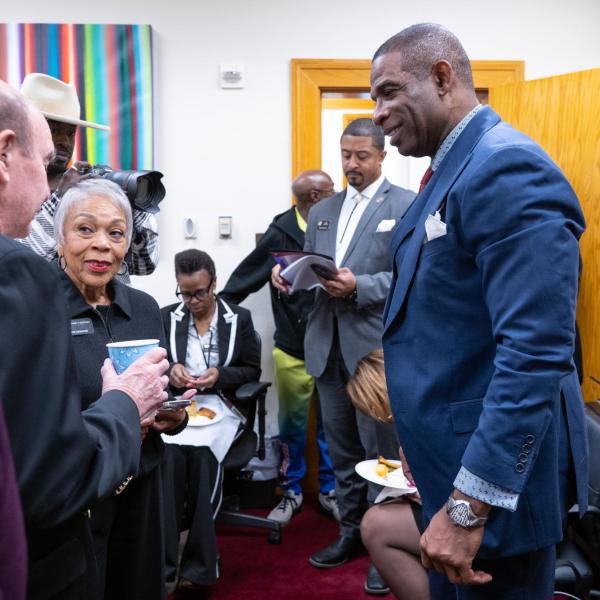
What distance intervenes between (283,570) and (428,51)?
2.33 m

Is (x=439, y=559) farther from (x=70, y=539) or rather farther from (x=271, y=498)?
(x=271, y=498)

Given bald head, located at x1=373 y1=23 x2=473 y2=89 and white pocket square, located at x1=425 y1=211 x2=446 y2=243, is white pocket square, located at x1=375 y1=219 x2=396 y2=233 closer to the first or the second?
bald head, located at x1=373 y1=23 x2=473 y2=89

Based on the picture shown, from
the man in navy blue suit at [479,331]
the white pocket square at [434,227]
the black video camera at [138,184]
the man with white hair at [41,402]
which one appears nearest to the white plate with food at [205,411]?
the black video camera at [138,184]

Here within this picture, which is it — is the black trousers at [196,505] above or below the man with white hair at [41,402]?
below

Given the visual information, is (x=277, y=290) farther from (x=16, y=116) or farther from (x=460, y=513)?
(x=16, y=116)

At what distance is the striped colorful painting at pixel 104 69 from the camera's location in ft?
11.8

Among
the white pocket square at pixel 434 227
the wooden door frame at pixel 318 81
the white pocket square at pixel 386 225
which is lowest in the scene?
the white pocket square at pixel 434 227

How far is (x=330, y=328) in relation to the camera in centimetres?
282

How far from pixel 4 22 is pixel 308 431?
9.21 feet

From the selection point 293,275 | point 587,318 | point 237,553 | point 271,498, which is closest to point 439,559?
point 293,275

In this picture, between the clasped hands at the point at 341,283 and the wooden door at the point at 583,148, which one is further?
the wooden door at the point at 583,148

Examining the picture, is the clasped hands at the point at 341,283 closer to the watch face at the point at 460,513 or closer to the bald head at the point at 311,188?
the bald head at the point at 311,188

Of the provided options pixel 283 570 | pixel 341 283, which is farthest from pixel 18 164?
pixel 283 570

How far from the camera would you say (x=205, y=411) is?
2.99 meters
